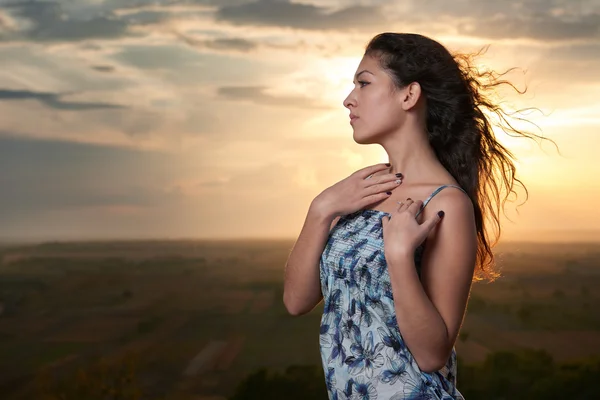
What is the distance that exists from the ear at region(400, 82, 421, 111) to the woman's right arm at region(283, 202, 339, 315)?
32 centimetres

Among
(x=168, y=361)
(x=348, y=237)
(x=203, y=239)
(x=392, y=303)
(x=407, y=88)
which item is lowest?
(x=168, y=361)

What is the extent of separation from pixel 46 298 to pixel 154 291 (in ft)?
1.88

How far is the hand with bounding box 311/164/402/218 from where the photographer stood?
74.5 inches

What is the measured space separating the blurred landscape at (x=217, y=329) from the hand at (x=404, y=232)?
231cm

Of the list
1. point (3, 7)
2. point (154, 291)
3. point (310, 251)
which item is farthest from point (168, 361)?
point (310, 251)

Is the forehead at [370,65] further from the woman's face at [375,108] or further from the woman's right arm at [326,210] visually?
the woman's right arm at [326,210]

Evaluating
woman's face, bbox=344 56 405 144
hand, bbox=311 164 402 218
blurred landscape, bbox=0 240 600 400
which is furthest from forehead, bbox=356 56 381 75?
blurred landscape, bbox=0 240 600 400

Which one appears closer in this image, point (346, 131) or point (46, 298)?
point (346, 131)

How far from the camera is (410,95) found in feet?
6.23

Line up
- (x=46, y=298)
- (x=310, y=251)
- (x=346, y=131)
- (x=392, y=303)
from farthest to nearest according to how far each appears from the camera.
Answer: (x=46, y=298) < (x=346, y=131) < (x=310, y=251) < (x=392, y=303)

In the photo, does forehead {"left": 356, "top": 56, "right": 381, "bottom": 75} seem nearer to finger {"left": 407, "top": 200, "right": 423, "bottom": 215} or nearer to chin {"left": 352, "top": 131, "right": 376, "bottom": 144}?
chin {"left": 352, "top": 131, "right": 376, "bottom": 144}

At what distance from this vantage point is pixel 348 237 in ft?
6.17

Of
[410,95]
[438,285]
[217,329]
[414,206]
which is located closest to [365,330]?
[438,285]

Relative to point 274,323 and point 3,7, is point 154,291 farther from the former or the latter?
point 3,7
